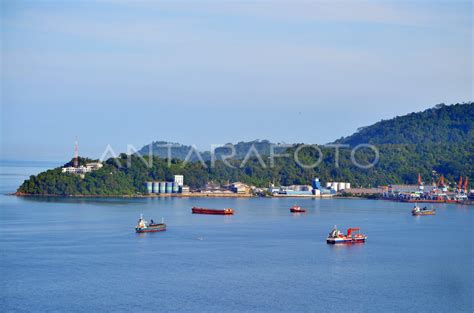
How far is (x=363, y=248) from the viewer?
22.6 meters

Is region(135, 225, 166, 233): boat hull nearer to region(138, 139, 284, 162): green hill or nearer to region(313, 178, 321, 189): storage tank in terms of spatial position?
region(313, 178, 321, 189): storage tank

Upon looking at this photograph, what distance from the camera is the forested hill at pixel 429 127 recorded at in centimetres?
7966

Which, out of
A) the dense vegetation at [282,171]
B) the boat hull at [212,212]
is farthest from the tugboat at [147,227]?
the dense vegetation at [282,171]

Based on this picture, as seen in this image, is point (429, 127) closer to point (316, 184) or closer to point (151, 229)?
point (316, 184)

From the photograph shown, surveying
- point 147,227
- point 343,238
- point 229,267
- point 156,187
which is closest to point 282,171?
point 156,187

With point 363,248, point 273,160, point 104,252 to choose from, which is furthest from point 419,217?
point 273,160

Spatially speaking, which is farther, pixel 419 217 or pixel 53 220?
pixel 419 217

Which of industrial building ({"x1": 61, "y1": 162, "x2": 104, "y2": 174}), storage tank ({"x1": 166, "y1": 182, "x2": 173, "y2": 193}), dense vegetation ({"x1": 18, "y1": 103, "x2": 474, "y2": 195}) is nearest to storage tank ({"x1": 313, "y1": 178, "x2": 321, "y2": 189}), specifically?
dense vegetation ({"x1": 18, "y1": 103, "x2": 474, "y2": 195})

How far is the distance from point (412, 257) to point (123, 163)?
3579 cm

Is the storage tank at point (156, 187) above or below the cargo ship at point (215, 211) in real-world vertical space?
above

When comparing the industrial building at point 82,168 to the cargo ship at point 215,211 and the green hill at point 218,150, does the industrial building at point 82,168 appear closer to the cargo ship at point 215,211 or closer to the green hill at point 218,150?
the cargo ship at point 215,211

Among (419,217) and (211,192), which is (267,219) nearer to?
(419,217)

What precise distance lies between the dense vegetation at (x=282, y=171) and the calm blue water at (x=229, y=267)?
63.5 feet

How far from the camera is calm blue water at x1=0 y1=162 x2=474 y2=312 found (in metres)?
15.1
